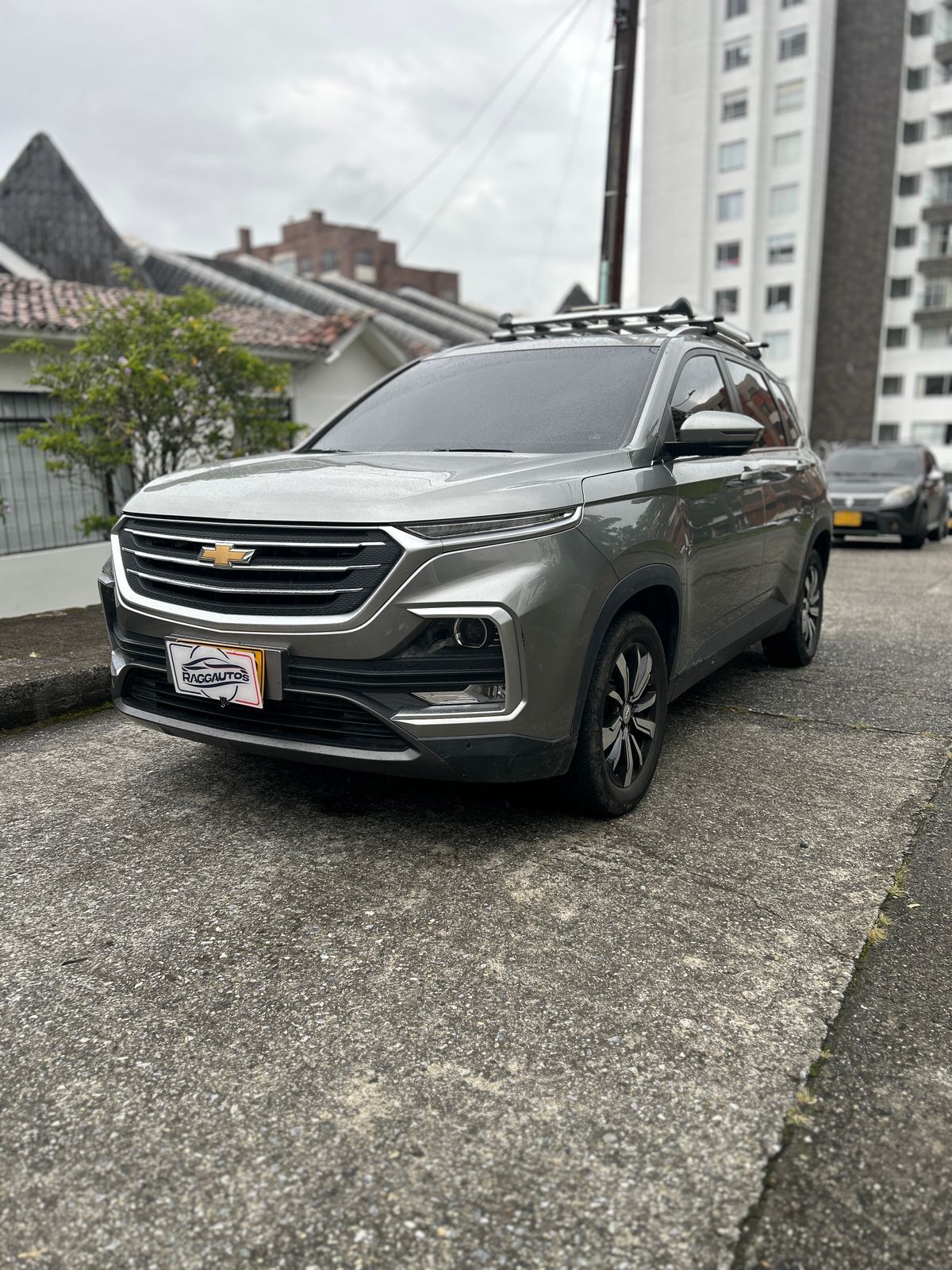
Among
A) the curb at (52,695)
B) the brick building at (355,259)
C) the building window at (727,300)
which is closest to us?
the curb at (52,695)

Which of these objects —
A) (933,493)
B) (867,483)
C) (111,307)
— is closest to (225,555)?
(111,307)

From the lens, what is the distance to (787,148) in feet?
146

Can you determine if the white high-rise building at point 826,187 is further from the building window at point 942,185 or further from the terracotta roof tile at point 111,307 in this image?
the terracotta roof tile at point 111,307

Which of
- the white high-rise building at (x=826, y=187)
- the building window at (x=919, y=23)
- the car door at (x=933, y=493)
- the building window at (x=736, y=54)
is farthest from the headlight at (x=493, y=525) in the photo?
the building window at (x=919, y=23)

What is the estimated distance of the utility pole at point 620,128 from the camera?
10953 millimetres

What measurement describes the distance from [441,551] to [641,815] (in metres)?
1.35

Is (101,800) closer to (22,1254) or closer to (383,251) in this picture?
(22,1254)

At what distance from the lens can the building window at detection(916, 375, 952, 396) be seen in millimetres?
44000

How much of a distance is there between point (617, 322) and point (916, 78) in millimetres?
49422

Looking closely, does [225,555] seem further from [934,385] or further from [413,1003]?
[934,385]

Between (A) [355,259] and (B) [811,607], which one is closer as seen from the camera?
(B) [811,607]

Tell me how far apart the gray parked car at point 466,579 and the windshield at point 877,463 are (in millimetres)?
11341

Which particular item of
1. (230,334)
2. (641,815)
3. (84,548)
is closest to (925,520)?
(230,334)

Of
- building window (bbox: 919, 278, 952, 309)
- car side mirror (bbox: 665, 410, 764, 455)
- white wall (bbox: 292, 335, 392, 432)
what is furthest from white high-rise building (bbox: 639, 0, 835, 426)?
car side mirror (bbox: 665, 410, 764, 455)
